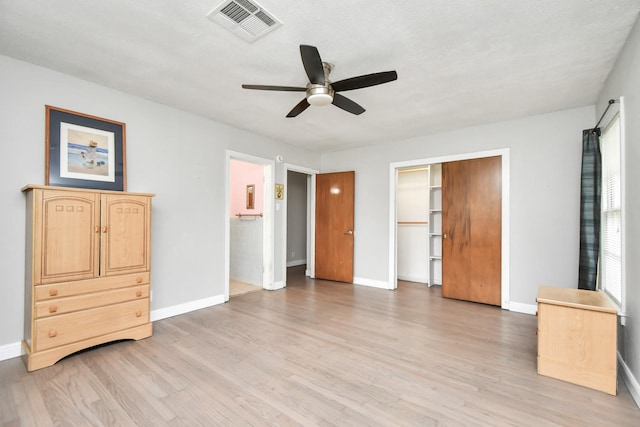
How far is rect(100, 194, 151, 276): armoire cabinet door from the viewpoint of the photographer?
266cm

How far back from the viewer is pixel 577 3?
1809 mm

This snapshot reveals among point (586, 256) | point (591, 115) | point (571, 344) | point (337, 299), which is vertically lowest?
point (337, 299)

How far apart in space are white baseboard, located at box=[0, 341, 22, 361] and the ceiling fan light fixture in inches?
122

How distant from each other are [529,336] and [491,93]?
2461mm

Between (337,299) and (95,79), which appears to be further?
(337,299)

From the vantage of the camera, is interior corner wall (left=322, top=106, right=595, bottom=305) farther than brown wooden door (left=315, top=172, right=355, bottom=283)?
No

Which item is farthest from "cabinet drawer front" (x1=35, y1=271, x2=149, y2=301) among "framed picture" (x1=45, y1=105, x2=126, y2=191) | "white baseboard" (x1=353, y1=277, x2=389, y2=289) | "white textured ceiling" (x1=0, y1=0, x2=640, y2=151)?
"white baseboard" (x1=353, y1=277, x2=389, y2=289)

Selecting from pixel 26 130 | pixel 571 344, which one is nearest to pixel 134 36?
pixel 26 130

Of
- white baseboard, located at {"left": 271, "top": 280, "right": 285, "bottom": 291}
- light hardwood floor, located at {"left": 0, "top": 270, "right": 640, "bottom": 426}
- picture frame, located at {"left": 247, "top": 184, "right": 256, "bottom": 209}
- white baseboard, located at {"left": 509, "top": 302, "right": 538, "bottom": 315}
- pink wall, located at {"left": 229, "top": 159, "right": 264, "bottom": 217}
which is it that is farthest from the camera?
picture frame, located at {"left": 247, "top": 184, "right": 256, "bottom": 209}

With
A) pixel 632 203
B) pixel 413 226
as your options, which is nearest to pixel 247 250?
pixel 413 226

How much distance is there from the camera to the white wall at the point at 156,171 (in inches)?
96.7

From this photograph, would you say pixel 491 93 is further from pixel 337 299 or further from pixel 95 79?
pixel 95 79

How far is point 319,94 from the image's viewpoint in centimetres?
235

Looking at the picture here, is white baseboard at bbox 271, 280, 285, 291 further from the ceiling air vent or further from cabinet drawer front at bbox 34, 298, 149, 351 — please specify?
the ceiling air vent
